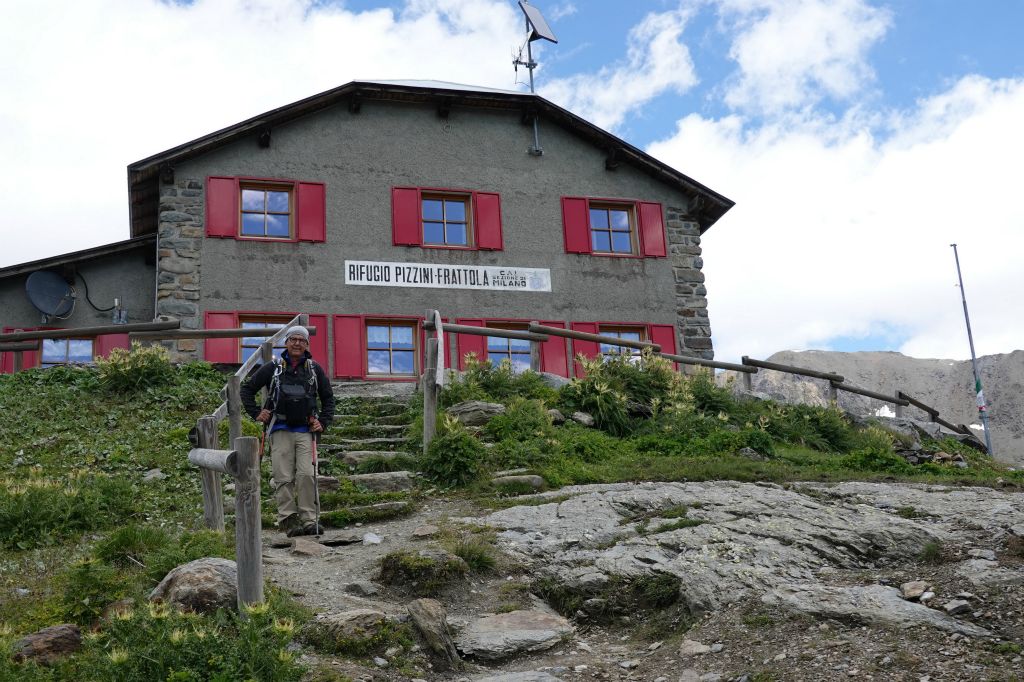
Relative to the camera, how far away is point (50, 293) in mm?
16078

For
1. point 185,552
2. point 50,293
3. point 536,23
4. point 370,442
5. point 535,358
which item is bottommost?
point 185,552

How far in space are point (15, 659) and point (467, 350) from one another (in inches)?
480

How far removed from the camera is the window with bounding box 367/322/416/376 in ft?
53.4

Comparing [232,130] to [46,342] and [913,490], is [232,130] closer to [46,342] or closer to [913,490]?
[46,342]

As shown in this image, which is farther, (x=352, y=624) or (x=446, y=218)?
(x=446, y=218)

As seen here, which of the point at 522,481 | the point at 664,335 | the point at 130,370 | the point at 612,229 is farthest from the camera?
the point at 612,229

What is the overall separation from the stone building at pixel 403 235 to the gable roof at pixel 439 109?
0.12 feet

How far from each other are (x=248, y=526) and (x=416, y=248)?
12.2 metres

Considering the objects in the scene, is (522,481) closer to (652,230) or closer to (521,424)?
(521,424)

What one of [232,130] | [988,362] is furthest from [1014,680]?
[988,362]

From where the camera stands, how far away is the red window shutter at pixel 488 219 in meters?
17.2

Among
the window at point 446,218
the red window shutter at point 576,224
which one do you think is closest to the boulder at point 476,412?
the window at point 446,218

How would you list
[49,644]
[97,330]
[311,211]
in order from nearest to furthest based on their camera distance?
[49,644]
[97,330]
[311,211]

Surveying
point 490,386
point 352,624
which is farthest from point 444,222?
point 352,624
